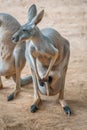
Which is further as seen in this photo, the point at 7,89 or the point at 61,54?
the point at 7,89

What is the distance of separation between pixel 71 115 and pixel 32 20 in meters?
1.03

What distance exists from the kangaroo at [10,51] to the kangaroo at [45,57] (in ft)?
0.75

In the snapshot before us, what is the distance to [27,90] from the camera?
4273 millimetres

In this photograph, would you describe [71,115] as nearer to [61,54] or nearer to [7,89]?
[61,54]

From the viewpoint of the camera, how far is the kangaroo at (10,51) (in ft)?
12.6

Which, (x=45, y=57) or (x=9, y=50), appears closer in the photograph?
(x=45, y=57)

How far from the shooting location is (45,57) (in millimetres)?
3613

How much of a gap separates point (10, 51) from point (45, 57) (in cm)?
48

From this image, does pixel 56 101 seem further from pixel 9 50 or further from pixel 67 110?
pixel 9 50

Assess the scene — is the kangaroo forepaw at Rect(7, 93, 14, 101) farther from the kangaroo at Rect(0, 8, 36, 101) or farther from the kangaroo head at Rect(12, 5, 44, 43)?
the kangaroo head at Rect(12, 5, 44, 43)

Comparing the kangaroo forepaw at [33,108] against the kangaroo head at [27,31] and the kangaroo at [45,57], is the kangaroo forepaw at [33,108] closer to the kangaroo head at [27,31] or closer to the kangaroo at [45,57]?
the kangaroo at [45,57]

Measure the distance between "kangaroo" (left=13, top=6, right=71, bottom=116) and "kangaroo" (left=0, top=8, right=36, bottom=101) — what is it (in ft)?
0.75

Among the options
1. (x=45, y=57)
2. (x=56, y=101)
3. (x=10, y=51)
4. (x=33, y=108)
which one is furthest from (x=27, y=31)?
(x=56, y=101)

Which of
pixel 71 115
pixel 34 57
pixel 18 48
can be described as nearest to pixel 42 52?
pixel 34 57
